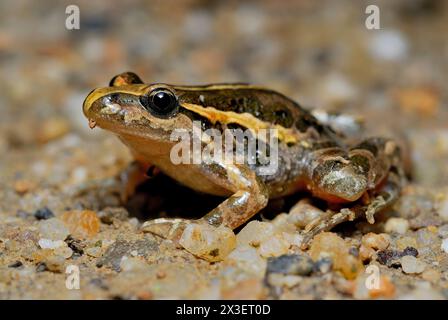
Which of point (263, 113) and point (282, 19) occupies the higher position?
point (282, 19)

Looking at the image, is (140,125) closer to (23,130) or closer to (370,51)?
(23,130)

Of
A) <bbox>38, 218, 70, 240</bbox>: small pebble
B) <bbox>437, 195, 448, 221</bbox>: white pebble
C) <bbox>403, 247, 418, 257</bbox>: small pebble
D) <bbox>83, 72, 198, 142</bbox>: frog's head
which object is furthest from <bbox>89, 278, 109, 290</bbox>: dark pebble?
<bbox>437, 195, 448, 221</bbox>: white pebble

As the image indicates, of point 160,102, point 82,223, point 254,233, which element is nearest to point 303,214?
point 254,233

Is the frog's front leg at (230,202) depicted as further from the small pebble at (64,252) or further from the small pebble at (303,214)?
the small pebble at (64,252)

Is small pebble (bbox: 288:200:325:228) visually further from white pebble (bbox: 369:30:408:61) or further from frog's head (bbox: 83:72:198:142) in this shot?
white pebble (bbox: 369:30:408:61)

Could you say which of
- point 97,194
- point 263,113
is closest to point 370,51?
point 263,113

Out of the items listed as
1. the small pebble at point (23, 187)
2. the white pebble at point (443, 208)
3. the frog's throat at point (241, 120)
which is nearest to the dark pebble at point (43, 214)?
the small pebble at point (23, 187)

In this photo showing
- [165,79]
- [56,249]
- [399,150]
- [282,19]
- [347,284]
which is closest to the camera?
[347,284]
